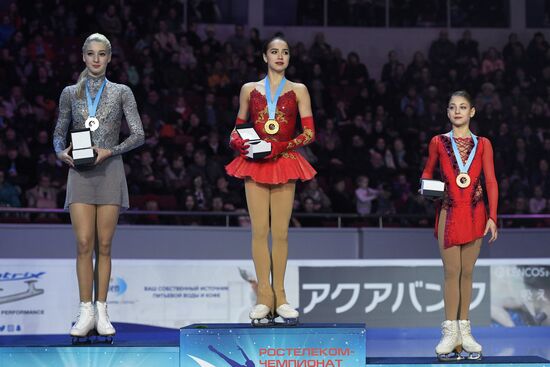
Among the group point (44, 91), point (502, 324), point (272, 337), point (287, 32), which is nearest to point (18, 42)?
point (44, 91)

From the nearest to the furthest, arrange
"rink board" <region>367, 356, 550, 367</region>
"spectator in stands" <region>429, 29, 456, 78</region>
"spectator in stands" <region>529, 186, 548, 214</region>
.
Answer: "rink board" <region>367, 356, 550, 367</region>
"spectator in stands" <region>529, 186, 548, 214</region>
"spectator in stands" <region>429, 29, 456, 78</region>

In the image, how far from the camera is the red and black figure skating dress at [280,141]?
623 centimetres

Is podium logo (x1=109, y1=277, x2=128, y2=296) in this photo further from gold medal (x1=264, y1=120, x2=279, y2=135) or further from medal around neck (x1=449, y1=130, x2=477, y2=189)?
medal around neck (x1=449, y1=130, x2=477, y2=189)

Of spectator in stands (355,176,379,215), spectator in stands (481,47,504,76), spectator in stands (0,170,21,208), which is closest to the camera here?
spectator in stands (0,170,21,208)

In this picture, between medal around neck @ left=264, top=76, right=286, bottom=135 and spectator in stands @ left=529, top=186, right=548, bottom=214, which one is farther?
spectator in stands @ left=529, top=186, right=548, bottom=214

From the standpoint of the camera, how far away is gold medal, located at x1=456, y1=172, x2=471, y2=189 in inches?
244

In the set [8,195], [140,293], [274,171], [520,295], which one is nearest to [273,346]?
[274,171]

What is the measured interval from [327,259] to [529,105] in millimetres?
5725

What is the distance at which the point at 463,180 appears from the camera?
620 cm

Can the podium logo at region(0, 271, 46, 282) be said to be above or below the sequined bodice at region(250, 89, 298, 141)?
below

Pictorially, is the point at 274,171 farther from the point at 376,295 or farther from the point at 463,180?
the point at 376,295

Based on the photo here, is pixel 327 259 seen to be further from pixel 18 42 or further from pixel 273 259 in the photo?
pixel 18 42

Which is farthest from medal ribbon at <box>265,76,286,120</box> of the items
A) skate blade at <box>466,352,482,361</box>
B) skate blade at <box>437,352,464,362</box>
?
skate blade at <box>466,352,482,361</box>

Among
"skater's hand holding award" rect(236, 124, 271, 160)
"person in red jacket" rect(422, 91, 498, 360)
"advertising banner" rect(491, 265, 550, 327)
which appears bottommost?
"advertising banner" rect(491, 265, 550, 327)
